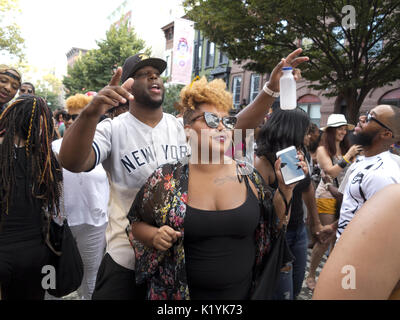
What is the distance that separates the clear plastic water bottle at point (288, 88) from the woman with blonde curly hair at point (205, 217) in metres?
0.55

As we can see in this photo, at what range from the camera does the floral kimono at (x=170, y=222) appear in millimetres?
1744

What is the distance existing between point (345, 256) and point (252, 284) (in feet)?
4.28

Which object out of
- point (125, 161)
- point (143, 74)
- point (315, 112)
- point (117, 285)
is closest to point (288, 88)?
point (143, 74)

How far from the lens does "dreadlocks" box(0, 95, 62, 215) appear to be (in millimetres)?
2189

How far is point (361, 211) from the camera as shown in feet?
2.61

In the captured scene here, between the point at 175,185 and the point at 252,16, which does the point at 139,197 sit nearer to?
the point at 175,185

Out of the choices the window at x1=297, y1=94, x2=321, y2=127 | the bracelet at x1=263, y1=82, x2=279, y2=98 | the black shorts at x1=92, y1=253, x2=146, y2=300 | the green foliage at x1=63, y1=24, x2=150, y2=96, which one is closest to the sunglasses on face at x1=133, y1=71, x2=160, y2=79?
the bracelet at x1=263, y1=82, x2=279, y2=98

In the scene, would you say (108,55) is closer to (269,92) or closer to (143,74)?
(143,74)

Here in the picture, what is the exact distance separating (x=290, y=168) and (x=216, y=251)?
68 cm

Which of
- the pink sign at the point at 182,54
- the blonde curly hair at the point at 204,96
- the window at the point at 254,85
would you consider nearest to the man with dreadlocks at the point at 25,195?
the blonde curly hair at the point at 204,96

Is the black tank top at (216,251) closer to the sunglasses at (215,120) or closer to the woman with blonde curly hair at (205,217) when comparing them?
the woman with blonde curly hair at (205,217)

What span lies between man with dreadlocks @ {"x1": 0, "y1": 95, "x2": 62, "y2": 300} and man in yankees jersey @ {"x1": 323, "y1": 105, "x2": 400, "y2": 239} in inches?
98.4

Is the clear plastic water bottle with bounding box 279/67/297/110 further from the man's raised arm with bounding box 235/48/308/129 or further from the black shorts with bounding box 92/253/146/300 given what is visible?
the black shorts with bounding box 92/253/146/300
